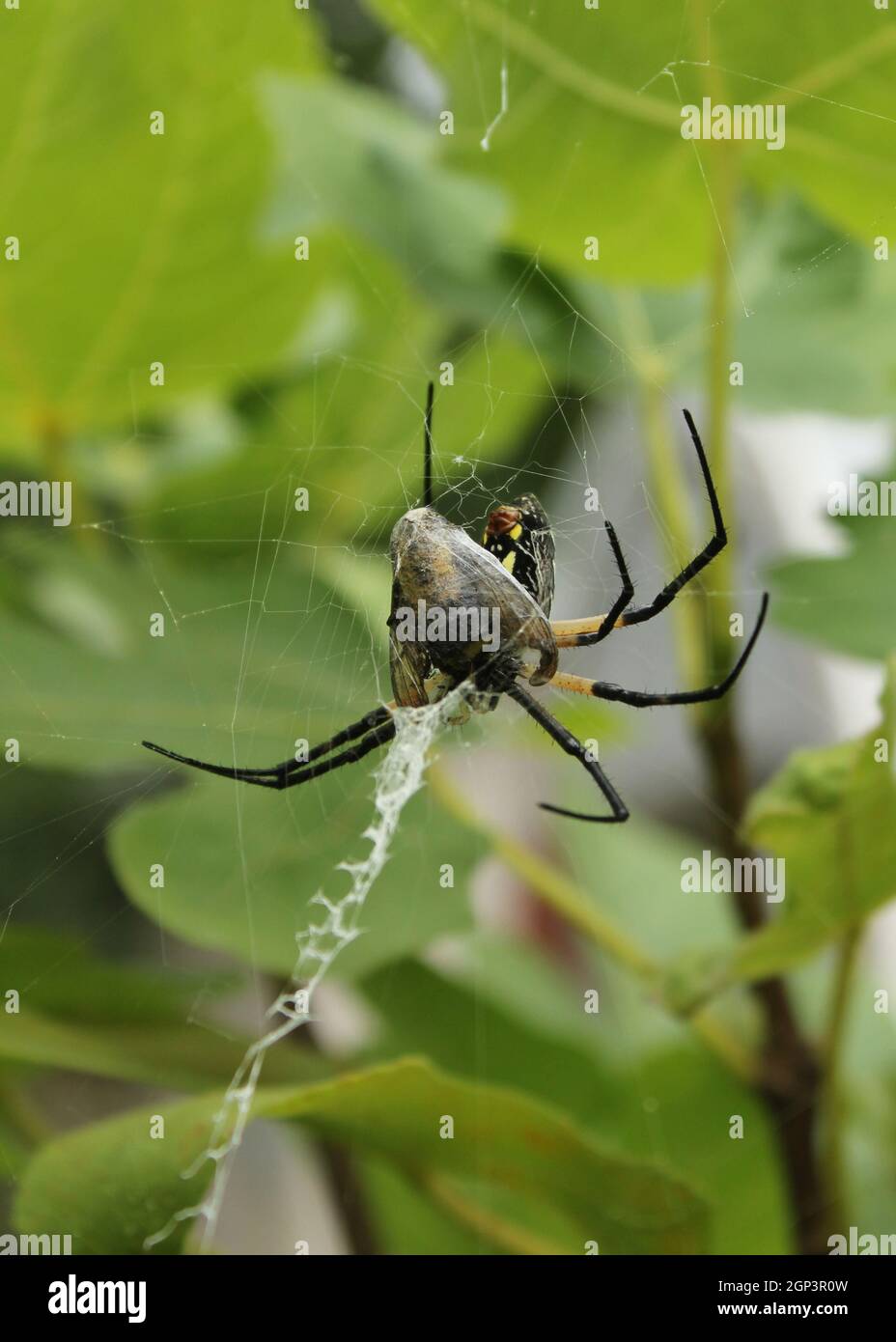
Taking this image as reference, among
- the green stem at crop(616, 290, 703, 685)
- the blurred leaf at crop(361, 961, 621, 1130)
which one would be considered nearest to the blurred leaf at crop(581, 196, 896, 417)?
the green stem at crop(616, 290, 703, 685)

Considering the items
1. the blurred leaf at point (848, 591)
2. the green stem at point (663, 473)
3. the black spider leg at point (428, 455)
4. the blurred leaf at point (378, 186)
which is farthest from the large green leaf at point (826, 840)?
the blurred leaf at point (378, 186)

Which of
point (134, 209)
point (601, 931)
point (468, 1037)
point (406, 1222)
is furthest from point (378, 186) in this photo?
point (406, 1222)

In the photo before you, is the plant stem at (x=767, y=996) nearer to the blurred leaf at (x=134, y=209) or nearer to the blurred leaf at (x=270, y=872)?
the blurred leaf at (x=270, y=872)


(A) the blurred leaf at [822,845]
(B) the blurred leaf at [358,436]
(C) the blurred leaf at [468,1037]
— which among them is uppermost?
(B) the blurred leaf at [358,436]

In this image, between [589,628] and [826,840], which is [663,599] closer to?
[589,628]

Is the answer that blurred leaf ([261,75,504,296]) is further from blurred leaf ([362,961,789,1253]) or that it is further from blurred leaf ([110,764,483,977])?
blurred leaf ([362,961,789,1253])

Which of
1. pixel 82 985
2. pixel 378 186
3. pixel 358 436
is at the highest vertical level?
pixel 378 186
